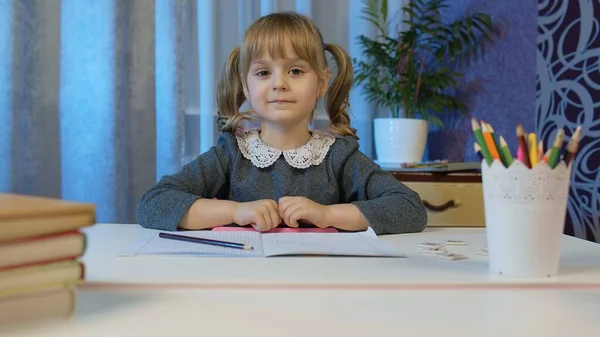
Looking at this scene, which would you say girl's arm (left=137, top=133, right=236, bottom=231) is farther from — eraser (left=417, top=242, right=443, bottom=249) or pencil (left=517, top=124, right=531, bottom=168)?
pencil (left=517, top=124, right=531, bottom=168)

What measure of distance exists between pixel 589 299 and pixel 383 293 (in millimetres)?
200

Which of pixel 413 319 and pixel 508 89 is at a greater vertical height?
pixel 508 89

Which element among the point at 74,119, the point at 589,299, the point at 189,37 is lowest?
the point at 589,299

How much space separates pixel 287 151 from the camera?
1.52 metres

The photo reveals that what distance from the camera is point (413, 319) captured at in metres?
0.58

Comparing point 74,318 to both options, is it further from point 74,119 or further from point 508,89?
point 508,89

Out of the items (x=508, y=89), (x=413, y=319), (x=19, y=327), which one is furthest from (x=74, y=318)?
(x=508, y=89)

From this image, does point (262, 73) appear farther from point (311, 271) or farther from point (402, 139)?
point (402, 139)

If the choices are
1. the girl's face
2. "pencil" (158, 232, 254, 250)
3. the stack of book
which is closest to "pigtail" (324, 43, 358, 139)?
the girl's face

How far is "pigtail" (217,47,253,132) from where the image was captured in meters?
1.60

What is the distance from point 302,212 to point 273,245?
0.23 m

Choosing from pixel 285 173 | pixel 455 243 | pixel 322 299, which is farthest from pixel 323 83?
pixel 322 299

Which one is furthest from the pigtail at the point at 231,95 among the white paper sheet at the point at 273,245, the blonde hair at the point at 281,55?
the white paper sheet at the point at 273,245

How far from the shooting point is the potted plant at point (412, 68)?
8.68ft
